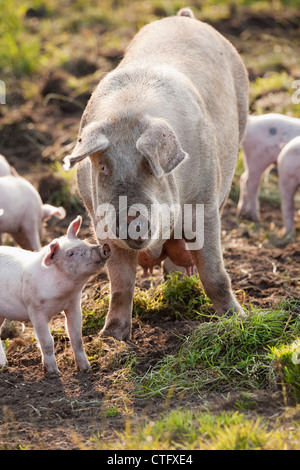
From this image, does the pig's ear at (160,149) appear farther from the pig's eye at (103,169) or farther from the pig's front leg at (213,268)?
the pig's front leg at (213,268)

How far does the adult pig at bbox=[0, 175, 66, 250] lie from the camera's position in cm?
602

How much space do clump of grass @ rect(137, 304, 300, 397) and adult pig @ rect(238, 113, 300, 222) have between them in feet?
9.98

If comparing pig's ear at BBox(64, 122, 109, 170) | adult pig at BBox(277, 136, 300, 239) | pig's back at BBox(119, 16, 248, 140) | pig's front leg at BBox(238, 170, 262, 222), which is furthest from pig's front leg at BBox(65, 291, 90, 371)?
pig's front leg at BBox(238, 170, 262, 222)

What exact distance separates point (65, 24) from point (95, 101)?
932 cm

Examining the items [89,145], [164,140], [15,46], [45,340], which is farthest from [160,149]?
[15,46]

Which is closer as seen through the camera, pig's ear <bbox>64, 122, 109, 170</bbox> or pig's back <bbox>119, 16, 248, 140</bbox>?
pig's ear <bbox>64, 122, 109, 170</bbox>

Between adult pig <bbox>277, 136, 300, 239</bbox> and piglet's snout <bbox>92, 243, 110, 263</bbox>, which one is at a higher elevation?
piglet's snout <bbox>92, 243, 110, 263</bbox>

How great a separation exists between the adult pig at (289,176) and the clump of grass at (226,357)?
2.45m

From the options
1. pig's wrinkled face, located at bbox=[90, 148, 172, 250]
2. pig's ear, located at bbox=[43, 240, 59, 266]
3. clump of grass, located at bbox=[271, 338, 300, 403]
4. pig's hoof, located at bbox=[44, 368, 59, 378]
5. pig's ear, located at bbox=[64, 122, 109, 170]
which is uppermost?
pig's ear, located at bbox=[64, 122, 109, 170]

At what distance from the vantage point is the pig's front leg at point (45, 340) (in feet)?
14.9

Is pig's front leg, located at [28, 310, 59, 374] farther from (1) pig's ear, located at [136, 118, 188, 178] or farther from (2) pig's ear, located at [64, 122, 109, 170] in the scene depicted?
(1) pig's ear, located at [136, 118, 188, 178]

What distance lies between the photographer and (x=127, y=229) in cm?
402

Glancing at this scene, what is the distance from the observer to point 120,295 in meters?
5.05

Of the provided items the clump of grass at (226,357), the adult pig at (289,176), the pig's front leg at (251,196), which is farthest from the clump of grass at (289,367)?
the pig's front leg at (251,196)
